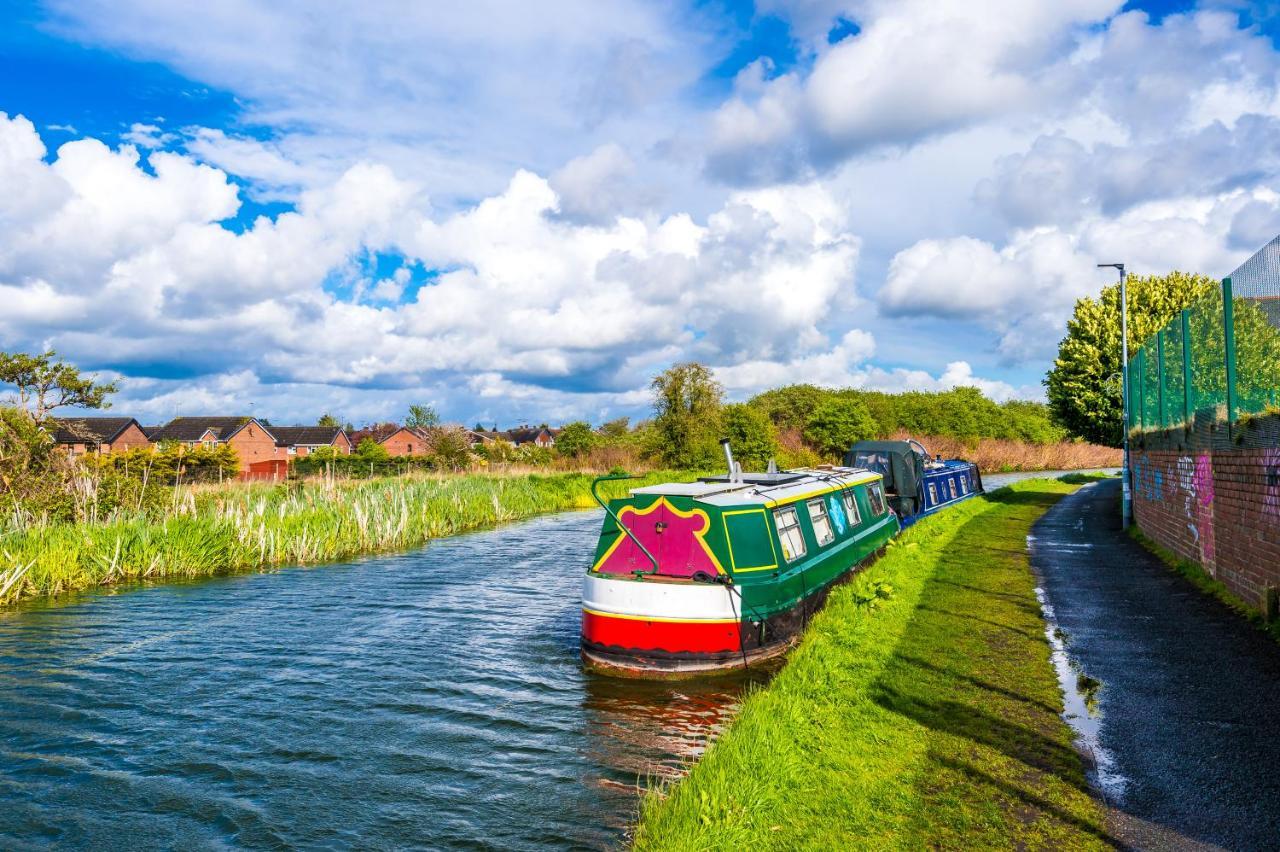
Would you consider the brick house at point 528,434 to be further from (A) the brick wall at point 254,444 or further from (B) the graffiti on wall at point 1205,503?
(B) the graffiti on wall at point 1205,503

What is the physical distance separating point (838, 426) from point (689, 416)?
34.5 ft

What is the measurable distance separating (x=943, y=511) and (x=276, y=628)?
18.2 m

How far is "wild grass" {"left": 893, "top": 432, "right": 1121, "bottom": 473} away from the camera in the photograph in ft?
192

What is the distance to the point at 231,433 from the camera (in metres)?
70.9

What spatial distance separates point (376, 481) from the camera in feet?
103

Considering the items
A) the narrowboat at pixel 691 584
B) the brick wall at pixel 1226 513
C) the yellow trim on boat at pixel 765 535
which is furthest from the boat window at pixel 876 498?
the yellow trim on boat at pixel 765 535

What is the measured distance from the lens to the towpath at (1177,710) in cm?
473

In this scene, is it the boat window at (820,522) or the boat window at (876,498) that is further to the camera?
the boat window at (876,498)

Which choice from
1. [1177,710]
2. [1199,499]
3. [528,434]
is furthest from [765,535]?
[528,434]

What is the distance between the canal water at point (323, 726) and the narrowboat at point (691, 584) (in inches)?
17.8

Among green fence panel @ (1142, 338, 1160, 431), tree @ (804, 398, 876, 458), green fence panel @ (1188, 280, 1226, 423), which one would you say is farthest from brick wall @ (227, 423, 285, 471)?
green fence panel @ (1188, 280, 1226, 423)

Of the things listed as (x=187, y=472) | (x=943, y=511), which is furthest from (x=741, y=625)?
(x=187, y=472)

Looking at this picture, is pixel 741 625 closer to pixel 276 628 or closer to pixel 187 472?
pixel 276 628

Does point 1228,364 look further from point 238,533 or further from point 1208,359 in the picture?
point 238,533
